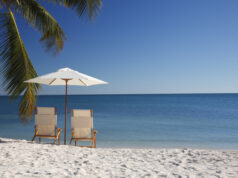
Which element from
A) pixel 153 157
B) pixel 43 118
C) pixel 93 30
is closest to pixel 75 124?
pixel 43 118

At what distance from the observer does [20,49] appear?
15.0 feet

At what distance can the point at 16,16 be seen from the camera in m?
4.71

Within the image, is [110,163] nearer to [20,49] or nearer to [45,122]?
[45,122]

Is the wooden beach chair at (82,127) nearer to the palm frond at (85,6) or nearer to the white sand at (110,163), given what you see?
the white sand at (110,163)

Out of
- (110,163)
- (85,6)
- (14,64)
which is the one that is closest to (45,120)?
(14,64)

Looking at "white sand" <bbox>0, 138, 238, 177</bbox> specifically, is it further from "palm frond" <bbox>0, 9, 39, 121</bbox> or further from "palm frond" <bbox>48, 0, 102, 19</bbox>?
"palm frond" <bbox>48, 0, 102, 19</bbox>

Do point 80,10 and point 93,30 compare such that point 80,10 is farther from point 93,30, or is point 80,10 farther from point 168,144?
point 93,30

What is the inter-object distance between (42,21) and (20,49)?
103 centimetres

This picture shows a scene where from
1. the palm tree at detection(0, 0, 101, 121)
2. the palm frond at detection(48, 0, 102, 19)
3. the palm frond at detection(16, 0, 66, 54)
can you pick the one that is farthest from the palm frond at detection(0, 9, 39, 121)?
the palm frond at detection(48, 0, 102, 19)

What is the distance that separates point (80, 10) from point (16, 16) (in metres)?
1.52

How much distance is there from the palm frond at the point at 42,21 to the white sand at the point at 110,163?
2.97 meters

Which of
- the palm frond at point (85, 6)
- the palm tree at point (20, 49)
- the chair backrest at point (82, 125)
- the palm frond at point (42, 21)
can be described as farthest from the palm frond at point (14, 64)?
the palm frond at point (85, 6)

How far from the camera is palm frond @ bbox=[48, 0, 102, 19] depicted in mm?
4692

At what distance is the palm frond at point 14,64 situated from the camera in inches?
175
